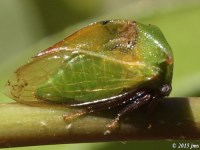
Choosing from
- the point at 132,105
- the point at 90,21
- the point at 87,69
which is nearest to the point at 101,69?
the point at 87,69

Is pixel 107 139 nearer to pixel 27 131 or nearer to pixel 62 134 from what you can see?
pixel 62 134

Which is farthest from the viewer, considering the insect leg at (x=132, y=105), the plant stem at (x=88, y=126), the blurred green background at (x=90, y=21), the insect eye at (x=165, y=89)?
the blurred green background at (x=90, y=21)

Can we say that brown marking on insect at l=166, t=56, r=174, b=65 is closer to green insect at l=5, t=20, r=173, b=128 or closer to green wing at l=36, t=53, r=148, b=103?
green insect at l=5, t=20, r=173, b=128

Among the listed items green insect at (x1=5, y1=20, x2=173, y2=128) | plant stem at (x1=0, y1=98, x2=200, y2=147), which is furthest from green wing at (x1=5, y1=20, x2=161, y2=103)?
plant stem at (x1=0, y1=98, x2=200, y2=147)

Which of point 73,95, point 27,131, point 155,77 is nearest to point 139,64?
point 155,77

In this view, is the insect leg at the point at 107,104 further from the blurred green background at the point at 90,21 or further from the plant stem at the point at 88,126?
the blurred green background at the point at 90,21

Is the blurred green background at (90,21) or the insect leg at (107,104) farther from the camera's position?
the blurred green background at (90,21)

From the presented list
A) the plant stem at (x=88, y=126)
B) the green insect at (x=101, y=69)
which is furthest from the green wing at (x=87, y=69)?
the plant stem at (x=88, y=126)
